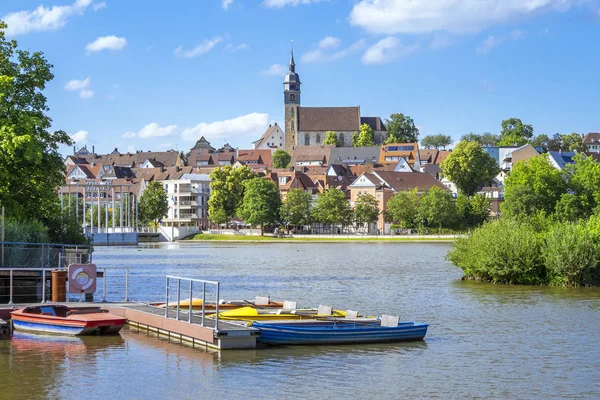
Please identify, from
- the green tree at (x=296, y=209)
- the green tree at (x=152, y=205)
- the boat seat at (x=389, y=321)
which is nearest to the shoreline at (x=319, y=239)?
the green tree at (x=296, y=209)

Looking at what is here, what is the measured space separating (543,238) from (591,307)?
1078 centimetres

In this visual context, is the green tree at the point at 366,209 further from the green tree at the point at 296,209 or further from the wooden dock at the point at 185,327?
the wooden dock at the point at 185,327

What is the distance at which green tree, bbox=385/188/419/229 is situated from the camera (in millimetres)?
160750

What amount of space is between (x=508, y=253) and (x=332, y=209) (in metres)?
114

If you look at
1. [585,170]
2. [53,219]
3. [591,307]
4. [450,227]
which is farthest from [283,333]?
[450,227]

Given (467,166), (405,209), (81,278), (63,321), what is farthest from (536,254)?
(467,166)

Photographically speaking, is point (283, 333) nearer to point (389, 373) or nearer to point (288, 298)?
point (389, 373)

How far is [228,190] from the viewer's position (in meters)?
173

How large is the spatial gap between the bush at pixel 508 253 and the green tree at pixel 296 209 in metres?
110

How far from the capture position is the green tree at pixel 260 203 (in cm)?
16062

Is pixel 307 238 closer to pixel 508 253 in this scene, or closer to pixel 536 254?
pixel 508 253

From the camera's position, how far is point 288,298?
2078 inches

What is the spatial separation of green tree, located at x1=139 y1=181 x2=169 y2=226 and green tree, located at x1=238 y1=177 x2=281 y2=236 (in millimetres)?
25443

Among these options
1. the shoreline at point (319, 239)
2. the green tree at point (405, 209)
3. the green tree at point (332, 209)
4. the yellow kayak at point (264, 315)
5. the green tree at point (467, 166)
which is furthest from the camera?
the green tree at point (467, 166)
